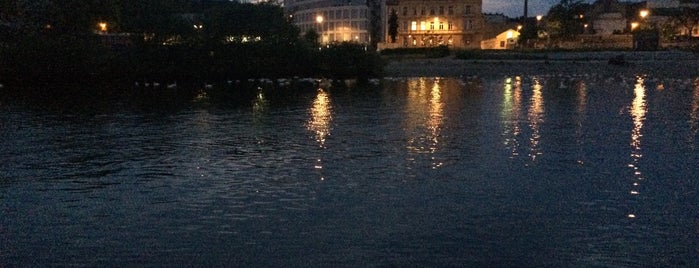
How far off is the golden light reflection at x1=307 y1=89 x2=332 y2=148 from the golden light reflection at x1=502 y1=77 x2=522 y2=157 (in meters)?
6.79

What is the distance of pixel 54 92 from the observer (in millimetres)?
60281

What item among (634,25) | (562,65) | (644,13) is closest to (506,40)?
(634,25)

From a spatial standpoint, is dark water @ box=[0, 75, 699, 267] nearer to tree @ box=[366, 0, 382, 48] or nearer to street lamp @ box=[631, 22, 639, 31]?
street lamp @ box=[631, 22, 639, 31]

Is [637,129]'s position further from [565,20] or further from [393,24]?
[393,24]

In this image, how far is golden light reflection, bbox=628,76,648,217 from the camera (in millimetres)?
19484

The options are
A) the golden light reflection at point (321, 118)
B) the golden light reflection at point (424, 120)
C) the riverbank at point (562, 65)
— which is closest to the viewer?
the golden light reflection at point (424, 120)

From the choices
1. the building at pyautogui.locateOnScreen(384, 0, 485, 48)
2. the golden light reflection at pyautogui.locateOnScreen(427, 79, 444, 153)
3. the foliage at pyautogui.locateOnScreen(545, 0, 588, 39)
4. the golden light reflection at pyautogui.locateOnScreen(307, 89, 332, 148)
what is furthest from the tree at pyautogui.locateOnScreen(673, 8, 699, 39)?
the golden light reflection at pyautogui.locateOnScreen(307, 89, 332, 148)

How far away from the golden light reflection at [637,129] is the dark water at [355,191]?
195 millimetres

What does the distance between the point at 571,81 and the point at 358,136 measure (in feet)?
139

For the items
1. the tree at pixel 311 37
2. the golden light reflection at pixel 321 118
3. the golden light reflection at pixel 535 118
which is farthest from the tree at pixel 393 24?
the golden light reflection at pixel 321 118

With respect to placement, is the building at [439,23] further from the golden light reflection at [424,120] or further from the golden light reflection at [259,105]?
the golden light reflection at [259,105]

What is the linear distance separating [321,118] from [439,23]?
101 m

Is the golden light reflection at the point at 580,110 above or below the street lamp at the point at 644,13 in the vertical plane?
A: below

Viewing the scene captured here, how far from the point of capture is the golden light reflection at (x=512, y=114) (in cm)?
2603
